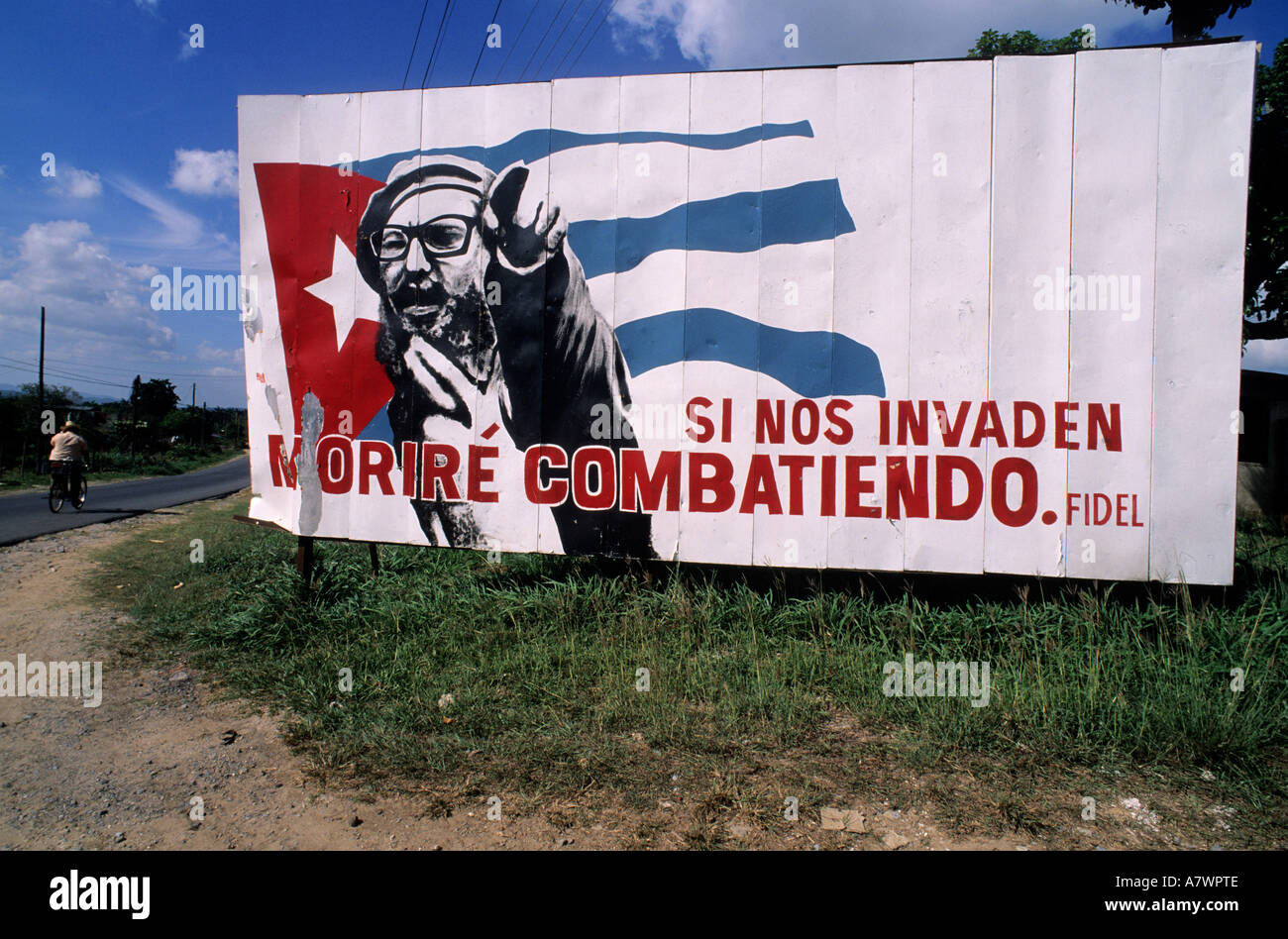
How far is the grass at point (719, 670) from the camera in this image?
9.45 feet

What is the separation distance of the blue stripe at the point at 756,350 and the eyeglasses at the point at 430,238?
4.57 feet

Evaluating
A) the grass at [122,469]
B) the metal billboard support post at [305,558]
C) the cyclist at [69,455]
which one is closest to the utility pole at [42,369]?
the grass at [122,469]

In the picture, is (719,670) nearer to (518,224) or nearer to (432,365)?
(432,365)

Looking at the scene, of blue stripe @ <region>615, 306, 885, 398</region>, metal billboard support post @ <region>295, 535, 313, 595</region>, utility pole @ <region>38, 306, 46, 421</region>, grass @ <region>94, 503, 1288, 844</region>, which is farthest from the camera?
utility pole @ <region>38, 306, 46, 421</region>

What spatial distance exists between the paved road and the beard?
7.50 metres

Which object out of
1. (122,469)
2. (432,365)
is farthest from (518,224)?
(122,469)

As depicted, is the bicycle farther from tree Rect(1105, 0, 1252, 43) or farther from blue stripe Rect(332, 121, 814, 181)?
tree Rect(1105, 0, 1252, 43)

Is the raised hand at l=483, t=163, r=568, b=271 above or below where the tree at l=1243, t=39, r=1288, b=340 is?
below

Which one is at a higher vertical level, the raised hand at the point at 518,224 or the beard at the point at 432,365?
the raised hand at the point at 518,224

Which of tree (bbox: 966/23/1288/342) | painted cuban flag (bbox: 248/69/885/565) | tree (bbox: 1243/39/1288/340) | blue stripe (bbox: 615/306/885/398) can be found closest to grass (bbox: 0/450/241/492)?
painted cuban flag (bbox: 248/69/885/565)

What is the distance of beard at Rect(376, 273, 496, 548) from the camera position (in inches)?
184

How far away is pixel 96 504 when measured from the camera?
13.4m

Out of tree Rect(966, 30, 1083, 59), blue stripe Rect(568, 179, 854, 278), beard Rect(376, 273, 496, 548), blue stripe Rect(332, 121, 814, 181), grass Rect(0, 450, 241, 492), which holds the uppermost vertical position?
tree Rect(966, 30, 1083, 59)

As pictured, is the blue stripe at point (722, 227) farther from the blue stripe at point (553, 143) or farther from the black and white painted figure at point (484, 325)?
the blue stripe at point (553, 143)
